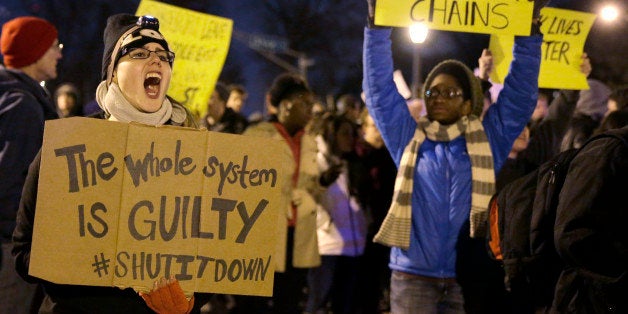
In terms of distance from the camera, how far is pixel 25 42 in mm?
6203

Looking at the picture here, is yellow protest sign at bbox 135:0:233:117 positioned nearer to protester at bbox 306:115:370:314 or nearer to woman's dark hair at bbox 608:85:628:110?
protester at bbox 306:115:370:314

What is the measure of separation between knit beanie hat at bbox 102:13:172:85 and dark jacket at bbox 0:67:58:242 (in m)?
1.63

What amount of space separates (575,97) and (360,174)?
238cm

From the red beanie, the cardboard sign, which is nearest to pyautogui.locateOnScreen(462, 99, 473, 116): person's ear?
the cardboard sign

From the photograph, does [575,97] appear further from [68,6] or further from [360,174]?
[68,6]

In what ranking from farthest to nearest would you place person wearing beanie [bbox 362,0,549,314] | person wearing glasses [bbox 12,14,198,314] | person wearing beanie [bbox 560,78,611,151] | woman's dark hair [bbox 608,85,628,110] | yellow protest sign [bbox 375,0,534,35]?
person wearing beanie [bbox 560,78,611,151] < woman's dark hair [bbox 608,85,628,110] < yellow protest sign [bbox 375,0,534,35] < person wearing beanie [bbox 362,0,549,314] < person wearing glasses [bbox 12,14,198,314]

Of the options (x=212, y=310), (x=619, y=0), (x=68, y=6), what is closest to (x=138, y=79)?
(x=212, y=310)

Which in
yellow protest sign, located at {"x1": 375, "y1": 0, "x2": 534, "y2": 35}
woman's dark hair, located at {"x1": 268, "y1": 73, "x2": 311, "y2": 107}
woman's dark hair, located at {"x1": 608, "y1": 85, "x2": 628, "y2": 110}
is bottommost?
woman's dark hair, located at {"x1": 268, "y1": 73, "x2": 311, "y2": 107}

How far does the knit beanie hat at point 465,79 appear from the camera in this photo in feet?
19.9

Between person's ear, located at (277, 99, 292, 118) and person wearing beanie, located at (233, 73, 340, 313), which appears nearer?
person wearing beanie, located at (233, 73, 340, 313)

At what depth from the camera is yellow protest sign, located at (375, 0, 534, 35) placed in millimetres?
5980

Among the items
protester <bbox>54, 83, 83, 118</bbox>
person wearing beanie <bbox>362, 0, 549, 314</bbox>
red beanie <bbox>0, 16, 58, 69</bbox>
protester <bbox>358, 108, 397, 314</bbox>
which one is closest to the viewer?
person wearing beanie <bbox>362, 0, 549, 314</bbox>

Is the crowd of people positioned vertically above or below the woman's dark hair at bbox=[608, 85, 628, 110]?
below

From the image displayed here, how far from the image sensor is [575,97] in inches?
320
